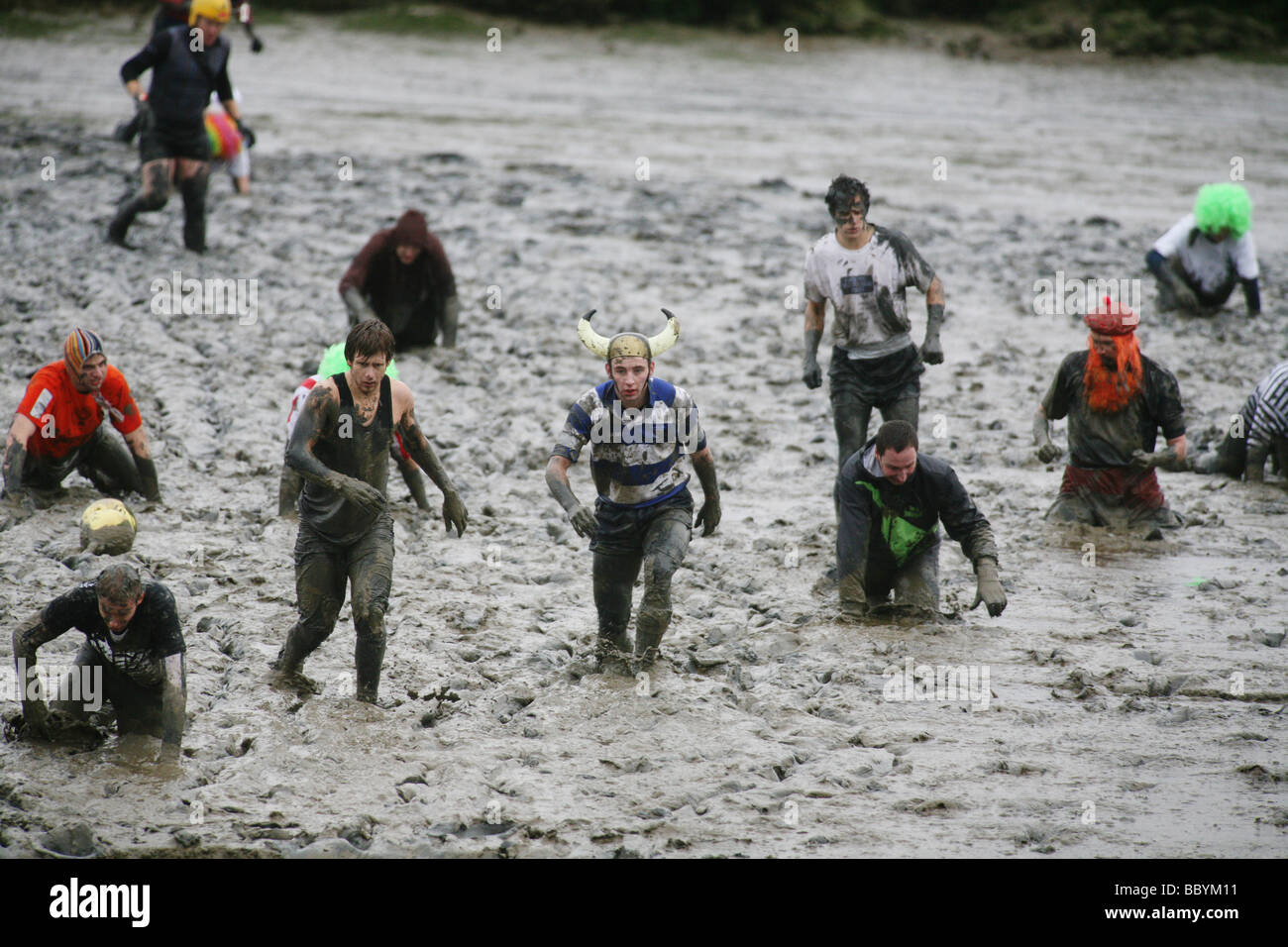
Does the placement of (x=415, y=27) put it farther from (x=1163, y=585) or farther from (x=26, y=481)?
(x=1163, y=585)

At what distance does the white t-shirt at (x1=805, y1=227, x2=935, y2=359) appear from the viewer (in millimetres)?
7812

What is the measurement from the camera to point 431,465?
635cm

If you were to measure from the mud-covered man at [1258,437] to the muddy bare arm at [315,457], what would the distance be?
6.17 meters

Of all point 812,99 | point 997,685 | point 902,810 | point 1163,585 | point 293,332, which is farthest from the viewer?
point 812,99

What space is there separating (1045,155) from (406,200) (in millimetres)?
7818

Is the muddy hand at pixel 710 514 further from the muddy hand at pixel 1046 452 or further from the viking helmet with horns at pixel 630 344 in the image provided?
the muddy hand at pixel 1046 452

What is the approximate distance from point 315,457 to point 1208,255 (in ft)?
29.0

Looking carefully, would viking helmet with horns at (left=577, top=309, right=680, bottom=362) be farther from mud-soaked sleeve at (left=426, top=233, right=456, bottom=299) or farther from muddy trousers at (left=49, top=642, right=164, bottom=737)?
mud-soaked sleeve at (left=426, top=233, right=456, bottom=299)

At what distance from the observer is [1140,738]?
20.0 ft

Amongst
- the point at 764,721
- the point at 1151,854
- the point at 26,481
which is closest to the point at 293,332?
the point at 26,481

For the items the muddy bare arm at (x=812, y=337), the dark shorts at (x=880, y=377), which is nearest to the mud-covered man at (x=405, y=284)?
the muddy bare arm at (x=812, y=337)

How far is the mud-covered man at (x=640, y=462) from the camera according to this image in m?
6.34

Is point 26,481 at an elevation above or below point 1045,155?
below
